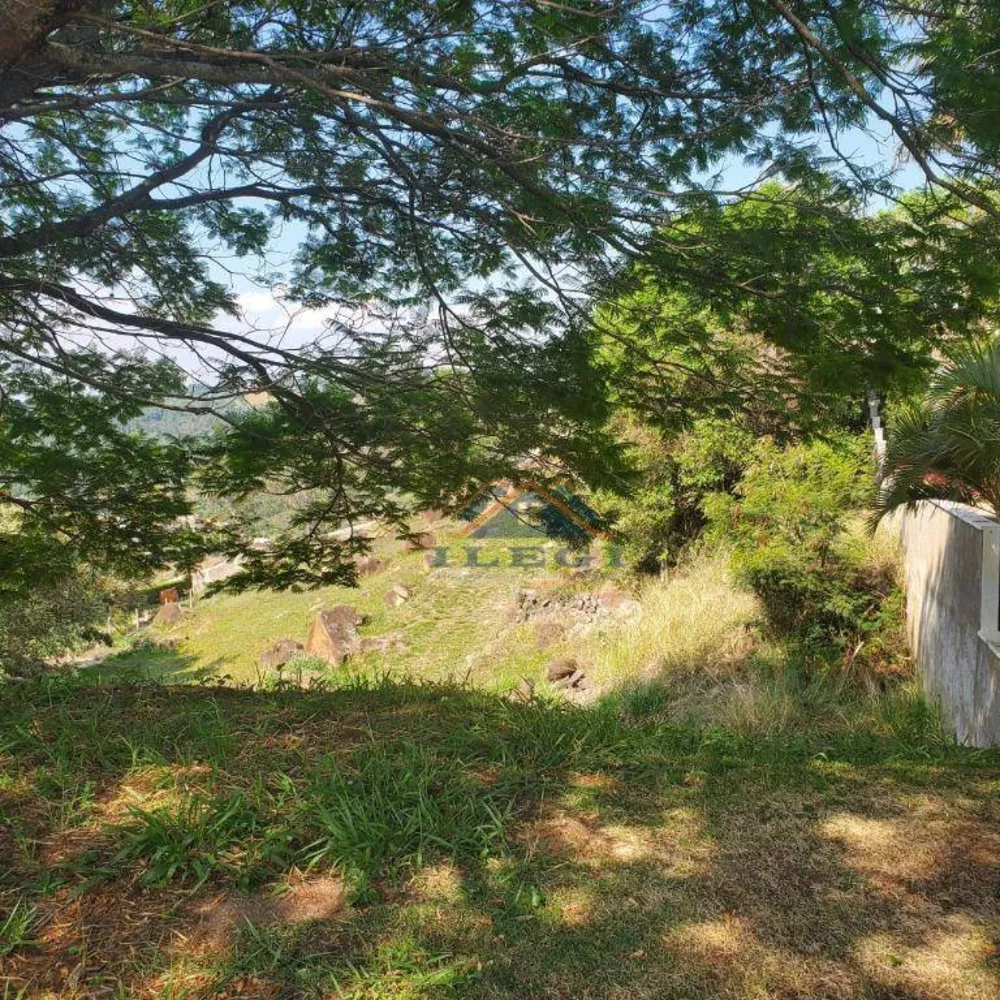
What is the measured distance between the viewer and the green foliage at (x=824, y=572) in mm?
11039

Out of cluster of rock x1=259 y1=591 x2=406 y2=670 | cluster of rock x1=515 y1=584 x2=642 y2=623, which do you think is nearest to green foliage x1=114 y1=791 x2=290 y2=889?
cluster of rock x1=515 y1=584 x2=642 y2=623

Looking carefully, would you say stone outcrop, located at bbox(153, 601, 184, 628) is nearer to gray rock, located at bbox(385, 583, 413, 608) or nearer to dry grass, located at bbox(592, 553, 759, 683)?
gray rock, located at bbox(385, 583, 413, 608)

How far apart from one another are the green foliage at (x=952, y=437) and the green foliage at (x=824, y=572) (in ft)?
13.1

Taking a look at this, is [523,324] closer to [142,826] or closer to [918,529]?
[142,826]

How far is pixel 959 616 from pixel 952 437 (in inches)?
89.5

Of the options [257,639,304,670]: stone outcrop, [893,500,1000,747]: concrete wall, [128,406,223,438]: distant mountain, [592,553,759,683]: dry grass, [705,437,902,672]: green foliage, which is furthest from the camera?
[257,639,304,670]: stone outcrop

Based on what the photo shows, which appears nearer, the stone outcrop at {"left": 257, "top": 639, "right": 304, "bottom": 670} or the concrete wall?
the concrete wall

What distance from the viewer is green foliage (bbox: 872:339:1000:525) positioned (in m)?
5.64

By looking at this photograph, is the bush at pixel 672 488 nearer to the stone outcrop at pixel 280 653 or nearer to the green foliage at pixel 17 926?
the stone outcrop at pixel 280 653

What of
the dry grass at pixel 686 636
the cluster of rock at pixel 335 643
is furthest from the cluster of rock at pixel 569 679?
the cluster of rock at pixel 335 643

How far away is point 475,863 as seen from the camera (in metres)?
2.92

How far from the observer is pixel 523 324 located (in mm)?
5414

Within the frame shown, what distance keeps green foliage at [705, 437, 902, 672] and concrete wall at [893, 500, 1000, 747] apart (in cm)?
71

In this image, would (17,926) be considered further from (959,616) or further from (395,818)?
(959,616)
